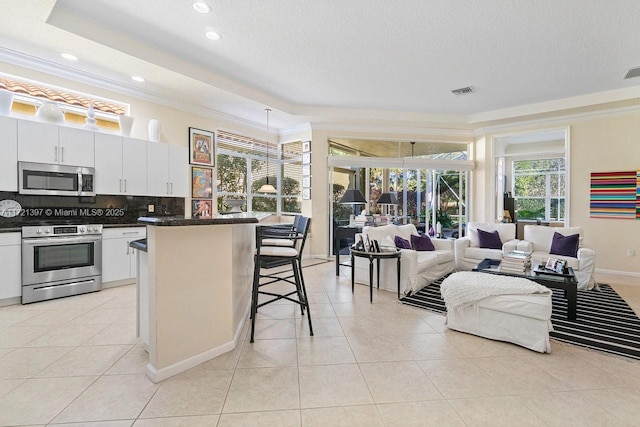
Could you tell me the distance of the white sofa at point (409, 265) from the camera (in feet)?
12.8

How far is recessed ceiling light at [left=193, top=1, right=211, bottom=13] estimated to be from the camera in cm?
287

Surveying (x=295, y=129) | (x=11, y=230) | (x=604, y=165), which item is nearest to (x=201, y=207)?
(x=11, y=230)

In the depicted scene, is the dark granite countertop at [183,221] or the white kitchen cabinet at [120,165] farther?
the white kitchen cabinet at [120,165]

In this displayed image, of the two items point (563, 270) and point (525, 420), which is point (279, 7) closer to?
point (525, 420)

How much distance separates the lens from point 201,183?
5477 millimetres

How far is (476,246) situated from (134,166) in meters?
5.79

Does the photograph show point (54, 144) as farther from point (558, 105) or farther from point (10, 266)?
point (558, 105)

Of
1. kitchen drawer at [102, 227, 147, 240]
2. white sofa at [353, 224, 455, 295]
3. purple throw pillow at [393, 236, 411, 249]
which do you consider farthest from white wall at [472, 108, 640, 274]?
kitchen drawer at [102, 227, 147, 240]

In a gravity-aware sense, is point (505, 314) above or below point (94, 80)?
below

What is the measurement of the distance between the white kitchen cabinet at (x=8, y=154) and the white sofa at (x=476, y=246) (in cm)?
630

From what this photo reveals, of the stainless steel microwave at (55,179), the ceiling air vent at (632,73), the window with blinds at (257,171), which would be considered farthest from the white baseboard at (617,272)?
the stainless steel microwave at (55,179)

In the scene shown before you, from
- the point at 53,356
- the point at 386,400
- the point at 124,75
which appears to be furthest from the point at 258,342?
the point at 124,75

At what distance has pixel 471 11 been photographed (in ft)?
9.79

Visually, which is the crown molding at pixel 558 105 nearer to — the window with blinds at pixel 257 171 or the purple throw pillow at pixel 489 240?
the purple throw pillow at pixel 489 240
